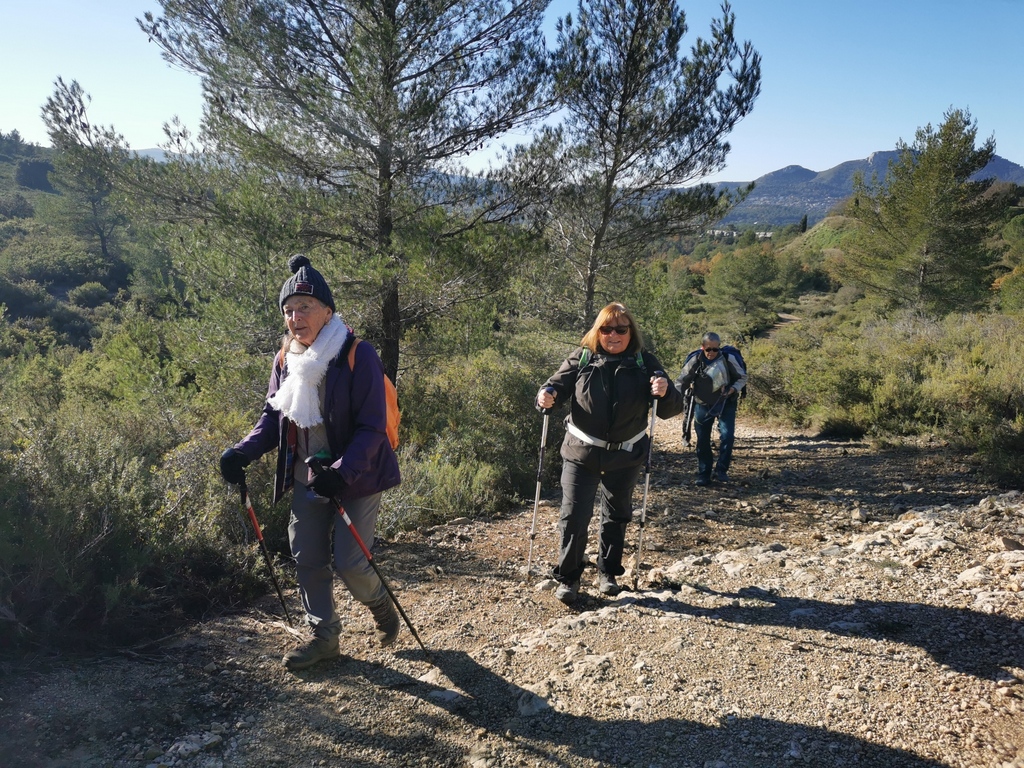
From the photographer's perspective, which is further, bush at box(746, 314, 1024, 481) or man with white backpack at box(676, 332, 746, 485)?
bush at box(746, 314, 1024, 481)

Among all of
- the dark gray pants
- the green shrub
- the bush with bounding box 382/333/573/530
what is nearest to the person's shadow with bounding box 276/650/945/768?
the dark gray pants

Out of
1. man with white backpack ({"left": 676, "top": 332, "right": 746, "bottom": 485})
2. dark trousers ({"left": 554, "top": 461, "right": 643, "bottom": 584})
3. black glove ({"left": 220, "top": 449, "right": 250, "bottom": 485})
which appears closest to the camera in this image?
black glove ({"left": 220, "top": 449, "right": 250, "bottom": 485})

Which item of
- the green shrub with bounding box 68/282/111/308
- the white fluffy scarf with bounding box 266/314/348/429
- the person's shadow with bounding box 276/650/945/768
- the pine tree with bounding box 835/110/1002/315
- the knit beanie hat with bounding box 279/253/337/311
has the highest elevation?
the pine tree with bounding box 835/110/1002/315

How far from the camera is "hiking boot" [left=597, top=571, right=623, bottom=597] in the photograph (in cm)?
415

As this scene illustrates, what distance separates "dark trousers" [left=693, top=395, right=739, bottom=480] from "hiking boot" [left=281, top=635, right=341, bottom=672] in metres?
5.12

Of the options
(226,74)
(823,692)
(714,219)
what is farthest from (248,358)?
(714,219)

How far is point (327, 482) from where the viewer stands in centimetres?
271

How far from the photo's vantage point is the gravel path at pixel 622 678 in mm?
2521

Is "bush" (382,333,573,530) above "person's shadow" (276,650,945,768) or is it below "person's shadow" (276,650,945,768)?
above

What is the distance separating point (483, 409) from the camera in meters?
9.77

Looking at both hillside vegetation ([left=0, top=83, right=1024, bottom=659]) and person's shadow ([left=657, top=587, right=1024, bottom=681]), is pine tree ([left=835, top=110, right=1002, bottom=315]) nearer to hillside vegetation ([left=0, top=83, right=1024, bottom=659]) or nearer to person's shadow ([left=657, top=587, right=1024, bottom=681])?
hillside vegetation ([left=0, top=83, right=1024, bottom=659])

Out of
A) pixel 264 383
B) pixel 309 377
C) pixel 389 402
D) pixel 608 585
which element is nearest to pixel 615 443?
pixel 608 585

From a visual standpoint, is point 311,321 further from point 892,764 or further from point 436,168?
point 436,168

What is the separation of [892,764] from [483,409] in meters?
7.77
